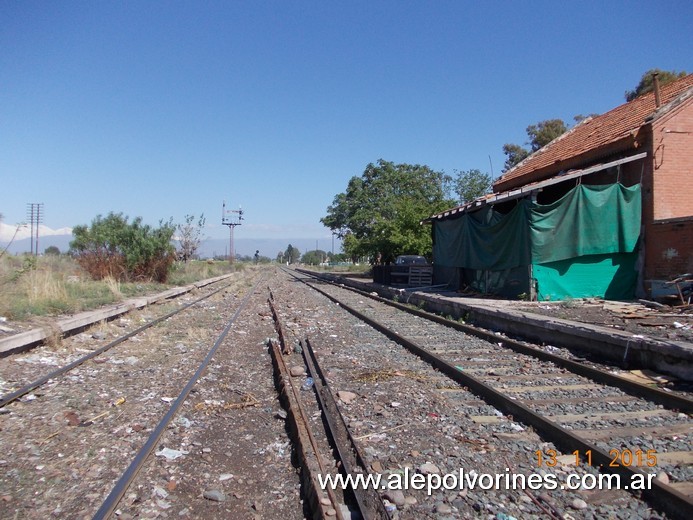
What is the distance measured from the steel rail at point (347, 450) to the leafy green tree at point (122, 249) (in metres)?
19.0

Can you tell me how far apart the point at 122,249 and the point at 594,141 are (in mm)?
20855

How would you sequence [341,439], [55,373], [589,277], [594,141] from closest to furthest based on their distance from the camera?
[341,439], [55,373], [589,277], [594,141]

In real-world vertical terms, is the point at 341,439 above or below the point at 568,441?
below

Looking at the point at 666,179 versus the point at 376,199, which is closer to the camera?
the point at 666,179

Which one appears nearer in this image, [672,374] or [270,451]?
[270,451]

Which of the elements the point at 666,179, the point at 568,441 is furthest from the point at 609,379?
the point at 666,179

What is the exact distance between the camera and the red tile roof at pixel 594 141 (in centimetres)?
1390

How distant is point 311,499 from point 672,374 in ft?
18.7

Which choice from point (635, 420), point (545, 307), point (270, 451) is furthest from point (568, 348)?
point (270, 451)

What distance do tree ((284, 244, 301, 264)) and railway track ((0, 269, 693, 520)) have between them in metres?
149

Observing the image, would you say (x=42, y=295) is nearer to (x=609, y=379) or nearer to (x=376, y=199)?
(x=609, y=379)

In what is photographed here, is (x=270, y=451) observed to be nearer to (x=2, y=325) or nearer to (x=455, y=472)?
(x=455, y=472)

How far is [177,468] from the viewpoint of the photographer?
425cm

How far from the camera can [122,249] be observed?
23625 mm
